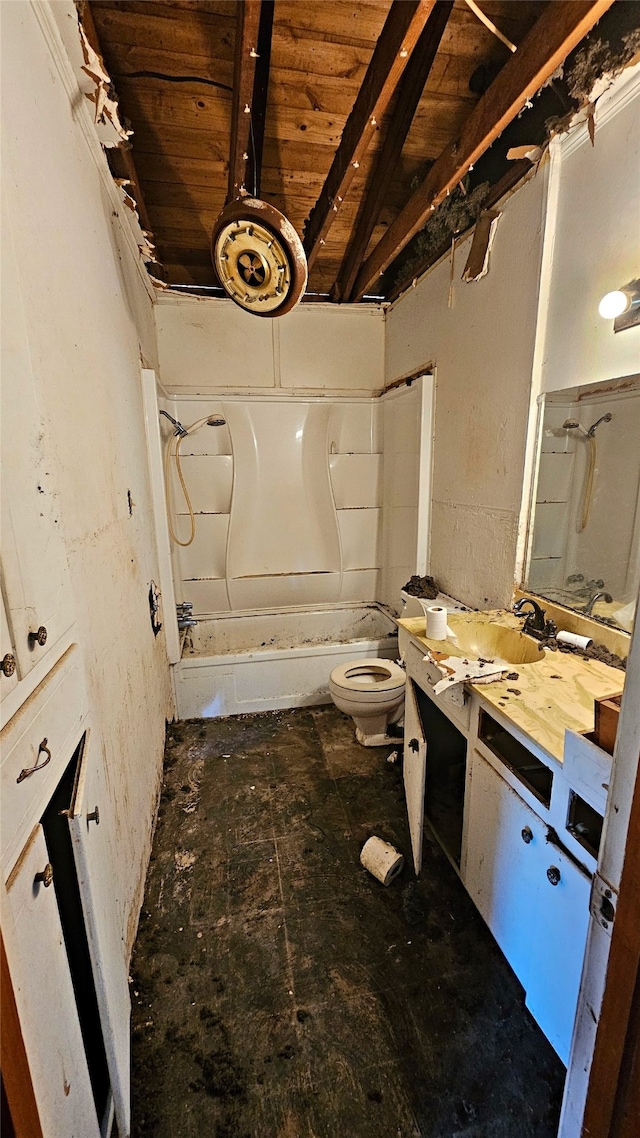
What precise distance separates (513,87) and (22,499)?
1.76 metres

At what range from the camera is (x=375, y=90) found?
142 centimetres

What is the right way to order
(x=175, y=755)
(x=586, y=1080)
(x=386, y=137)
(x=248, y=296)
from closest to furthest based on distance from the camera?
(x=586, y=1080) < (x=248, y=296) < (x=386, y=137) < (x=175, y=755)

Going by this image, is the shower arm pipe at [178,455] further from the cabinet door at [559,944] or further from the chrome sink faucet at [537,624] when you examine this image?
the cabinet door at [559,944]

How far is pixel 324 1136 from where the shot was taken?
990 millimetres

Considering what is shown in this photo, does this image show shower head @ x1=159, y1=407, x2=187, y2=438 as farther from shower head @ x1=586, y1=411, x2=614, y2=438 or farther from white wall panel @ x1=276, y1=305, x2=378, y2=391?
shower head @ x1=586, y1=411, x2=614, y2=438

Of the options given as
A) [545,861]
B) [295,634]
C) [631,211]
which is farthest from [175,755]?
[631,211]

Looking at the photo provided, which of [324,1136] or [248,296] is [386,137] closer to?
[248,296]

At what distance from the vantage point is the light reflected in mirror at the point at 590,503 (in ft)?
4.33

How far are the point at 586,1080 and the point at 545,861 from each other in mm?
392

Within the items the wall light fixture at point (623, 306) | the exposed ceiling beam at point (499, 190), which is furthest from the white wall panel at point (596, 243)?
the exposed ceiling beam at point (499, 190)

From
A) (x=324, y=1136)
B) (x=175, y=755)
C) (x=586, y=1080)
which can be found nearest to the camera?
(x=586, y=1080)

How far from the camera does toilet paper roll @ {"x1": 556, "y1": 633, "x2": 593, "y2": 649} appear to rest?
141 centimetres

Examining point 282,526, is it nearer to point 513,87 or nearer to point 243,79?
point 243,79

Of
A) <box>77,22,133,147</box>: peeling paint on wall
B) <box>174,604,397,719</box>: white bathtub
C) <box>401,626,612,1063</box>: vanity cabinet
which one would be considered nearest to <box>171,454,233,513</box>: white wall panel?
<box>174,604,397,719</box>: white bathtub
